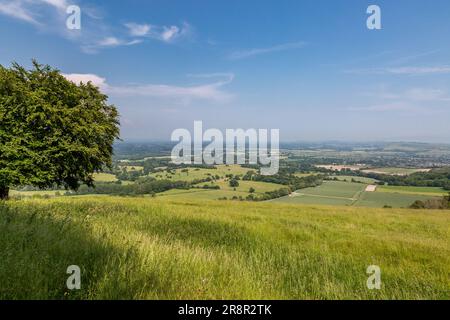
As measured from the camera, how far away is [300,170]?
327 feet

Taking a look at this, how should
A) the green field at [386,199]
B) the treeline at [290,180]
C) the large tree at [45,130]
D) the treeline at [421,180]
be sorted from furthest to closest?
the treeline at [421,180]
the treeline at [290,180]
the green field at [386,199]
the large tree at [45,130]

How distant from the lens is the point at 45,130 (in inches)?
666

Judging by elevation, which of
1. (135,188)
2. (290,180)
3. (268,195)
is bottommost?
(268,195)

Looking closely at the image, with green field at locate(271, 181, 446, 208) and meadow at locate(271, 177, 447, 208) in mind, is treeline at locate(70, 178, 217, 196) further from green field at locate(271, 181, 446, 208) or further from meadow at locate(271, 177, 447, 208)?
meadow at locate(271, 177, 447, 208)

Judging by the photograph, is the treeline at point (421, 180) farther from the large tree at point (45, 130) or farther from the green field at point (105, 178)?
the large tree at point (45, 130)

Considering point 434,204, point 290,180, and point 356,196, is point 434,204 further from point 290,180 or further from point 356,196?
point 290,180

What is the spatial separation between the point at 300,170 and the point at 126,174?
189 ft

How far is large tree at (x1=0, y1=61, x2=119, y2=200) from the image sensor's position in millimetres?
15500

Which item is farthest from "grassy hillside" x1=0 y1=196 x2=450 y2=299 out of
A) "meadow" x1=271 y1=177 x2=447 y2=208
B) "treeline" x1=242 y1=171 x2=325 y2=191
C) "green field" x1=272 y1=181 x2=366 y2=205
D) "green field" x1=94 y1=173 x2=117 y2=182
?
"green field" x1=94 y1=173 x2=117 y2=182

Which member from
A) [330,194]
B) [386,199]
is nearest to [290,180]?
[330,194]

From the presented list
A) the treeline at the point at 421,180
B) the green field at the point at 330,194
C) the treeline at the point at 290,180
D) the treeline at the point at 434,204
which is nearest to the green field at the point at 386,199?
the green field at the point at 330,194

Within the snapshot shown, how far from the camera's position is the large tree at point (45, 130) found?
50.9 feet
